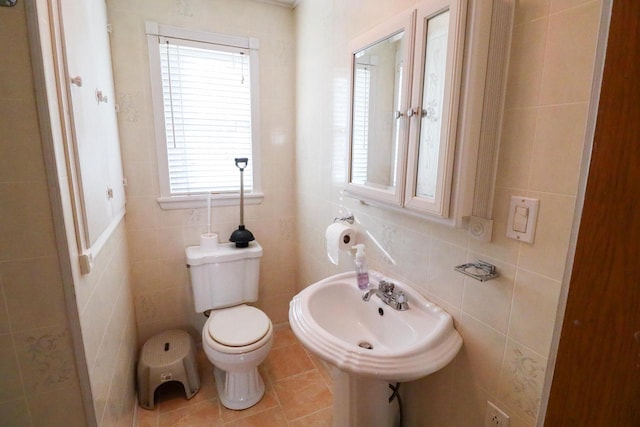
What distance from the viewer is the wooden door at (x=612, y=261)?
0.39 meters

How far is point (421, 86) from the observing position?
3.27ft

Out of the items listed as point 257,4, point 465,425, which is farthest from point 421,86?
point 257,4

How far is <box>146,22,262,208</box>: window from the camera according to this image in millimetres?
1866

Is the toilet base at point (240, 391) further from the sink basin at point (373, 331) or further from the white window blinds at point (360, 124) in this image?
the white window blinds at point (360, 124)

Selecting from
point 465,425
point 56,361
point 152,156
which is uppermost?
point 152,156

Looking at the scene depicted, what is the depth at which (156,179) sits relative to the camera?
194 centimetres

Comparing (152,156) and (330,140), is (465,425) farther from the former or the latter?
(152,156)

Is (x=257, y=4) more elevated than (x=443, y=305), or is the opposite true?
(x=257, y=4)

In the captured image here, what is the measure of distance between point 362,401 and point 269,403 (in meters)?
0.82

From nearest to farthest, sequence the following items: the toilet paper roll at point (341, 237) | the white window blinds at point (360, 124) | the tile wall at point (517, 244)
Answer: the tile wall at point (517, 244) → the white window blinds at point (360, 124) → the toilet paper roll at point (341, 237)

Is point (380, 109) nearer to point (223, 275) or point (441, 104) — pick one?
point (441, 104)

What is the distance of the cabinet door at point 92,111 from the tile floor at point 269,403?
112 centimetres

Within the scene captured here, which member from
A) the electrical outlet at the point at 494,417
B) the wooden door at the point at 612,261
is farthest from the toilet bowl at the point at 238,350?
the wooden door at the point at 612,261

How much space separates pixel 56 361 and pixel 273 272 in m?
1.53
